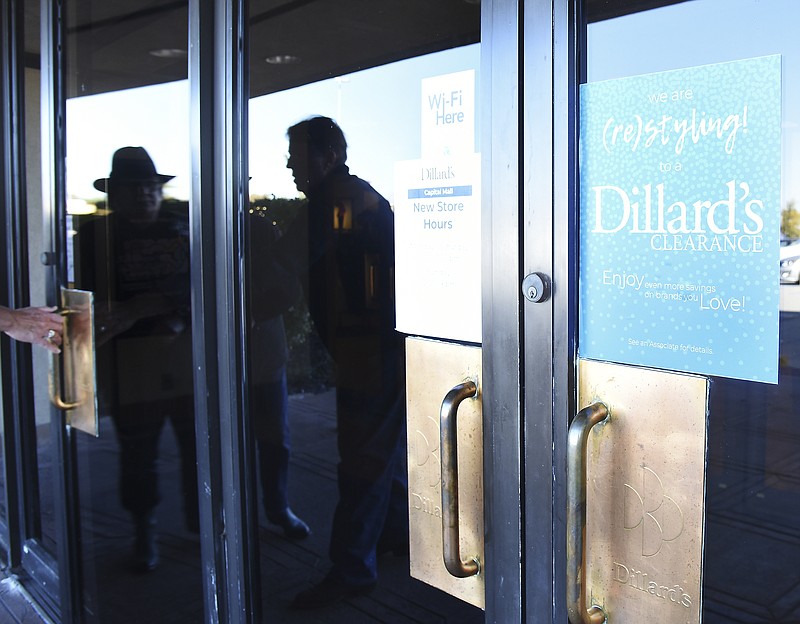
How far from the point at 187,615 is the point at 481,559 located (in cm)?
124

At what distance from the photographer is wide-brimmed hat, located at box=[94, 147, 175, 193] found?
2237mm

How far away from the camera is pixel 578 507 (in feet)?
3.78

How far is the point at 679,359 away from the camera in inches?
42.3

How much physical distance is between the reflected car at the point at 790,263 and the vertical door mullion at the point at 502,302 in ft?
1.29

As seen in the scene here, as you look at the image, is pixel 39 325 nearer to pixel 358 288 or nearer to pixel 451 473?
pixel 358 288

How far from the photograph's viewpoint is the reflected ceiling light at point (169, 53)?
1994mm

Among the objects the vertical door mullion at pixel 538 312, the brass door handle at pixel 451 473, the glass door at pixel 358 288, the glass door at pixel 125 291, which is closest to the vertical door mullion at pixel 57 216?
the glass door at pixel 125 291

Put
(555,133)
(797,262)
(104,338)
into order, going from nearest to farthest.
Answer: (797,262) → (555,133) → (104,338)

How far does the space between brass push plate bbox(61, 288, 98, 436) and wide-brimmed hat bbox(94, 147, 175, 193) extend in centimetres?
37

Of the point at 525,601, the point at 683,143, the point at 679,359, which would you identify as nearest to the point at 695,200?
the point at 683,143

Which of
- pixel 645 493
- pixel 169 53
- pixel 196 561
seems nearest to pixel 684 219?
pixel 645 493

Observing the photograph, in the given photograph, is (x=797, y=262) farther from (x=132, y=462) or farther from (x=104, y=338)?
(x=132, y=462)

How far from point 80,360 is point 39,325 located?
175 millimetres

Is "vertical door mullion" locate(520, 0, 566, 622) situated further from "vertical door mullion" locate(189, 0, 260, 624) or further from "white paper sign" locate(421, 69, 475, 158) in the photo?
"vertical door mullion" locate(189, 0, 260, 624)
